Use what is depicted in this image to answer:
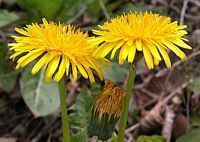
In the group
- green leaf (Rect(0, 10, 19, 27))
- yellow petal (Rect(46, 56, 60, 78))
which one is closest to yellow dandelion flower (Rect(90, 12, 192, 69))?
yellow petal (Rect(46, 56, 60, 78))

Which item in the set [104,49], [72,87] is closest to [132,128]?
[72,87]

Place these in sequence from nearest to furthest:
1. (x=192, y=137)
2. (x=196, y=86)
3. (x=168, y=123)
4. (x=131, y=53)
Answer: (x=131, y=53), (x=192, y=137), (x=196, y=86), (x=168, y=123)

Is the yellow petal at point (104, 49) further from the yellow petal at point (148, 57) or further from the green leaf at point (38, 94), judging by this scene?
the green leaf at point (38, 94)

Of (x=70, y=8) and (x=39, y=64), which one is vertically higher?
(x=70, y=8)

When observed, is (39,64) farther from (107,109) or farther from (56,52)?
(107,109)

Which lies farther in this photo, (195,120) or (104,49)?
(195,120)

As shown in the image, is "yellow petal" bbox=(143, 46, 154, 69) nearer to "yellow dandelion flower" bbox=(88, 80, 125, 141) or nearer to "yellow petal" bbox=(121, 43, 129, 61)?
"yellow petal" bbox=(121, 43, 129, 61)

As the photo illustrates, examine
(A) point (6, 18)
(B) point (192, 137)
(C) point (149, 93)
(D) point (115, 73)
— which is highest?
(A) point (6, 18)
